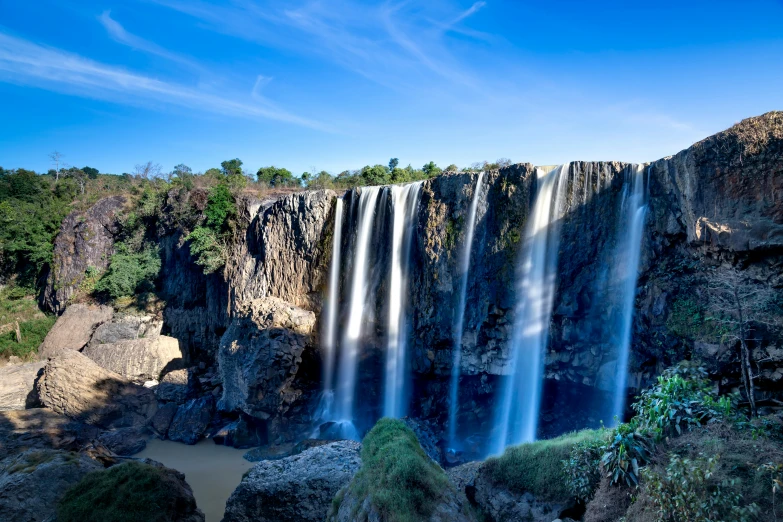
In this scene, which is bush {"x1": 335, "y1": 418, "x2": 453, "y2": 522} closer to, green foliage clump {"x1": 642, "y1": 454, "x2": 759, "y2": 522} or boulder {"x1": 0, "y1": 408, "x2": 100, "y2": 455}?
green foliage clump {"x1": 642, "y1": 454, "x2": 759, "y2": 522}

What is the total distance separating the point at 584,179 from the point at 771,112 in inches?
196

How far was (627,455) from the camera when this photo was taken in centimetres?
637

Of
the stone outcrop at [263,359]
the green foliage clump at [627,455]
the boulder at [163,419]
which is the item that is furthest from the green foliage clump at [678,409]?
the boulder at [163,419]

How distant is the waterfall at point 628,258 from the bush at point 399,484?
8960 millimetres

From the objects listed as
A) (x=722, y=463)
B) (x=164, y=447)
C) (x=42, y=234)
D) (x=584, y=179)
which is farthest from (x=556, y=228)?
(x=42, y=234)

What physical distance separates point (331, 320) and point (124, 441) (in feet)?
30.1

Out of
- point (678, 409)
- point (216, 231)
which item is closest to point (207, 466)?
point (216, 231)

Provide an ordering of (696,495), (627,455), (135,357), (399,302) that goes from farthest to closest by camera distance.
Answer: (135,357), (399,302), (627,455), (696,495)

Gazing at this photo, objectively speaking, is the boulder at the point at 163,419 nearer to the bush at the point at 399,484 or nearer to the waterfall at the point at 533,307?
the waterfall at the point at 533,307

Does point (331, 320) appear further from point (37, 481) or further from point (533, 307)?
point (37, 481)

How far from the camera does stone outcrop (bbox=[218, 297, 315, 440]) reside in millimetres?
18016

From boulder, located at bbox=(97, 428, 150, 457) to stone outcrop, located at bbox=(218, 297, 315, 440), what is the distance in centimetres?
313

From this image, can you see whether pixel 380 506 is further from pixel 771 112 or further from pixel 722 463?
pixel 771 112

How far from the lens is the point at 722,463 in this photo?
5.37m
